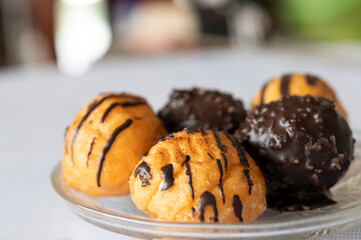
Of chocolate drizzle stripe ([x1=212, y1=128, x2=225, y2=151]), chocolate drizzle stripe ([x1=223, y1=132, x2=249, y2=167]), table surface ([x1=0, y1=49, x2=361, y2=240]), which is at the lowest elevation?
table surface ([x1=0, y1=49, x2=361, y2=240])

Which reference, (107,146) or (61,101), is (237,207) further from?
(61,101)

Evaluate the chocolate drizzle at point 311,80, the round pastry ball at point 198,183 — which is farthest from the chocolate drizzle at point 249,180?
the chocolate drizzle at point 311,80

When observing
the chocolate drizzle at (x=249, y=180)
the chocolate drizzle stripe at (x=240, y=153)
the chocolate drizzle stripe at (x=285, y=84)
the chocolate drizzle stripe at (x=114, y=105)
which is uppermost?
the chocolate drizzle stripe at (x=285, y=84)

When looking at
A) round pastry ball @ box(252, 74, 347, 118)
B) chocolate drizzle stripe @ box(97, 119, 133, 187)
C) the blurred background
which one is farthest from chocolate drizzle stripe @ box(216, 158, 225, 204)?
the blurred background

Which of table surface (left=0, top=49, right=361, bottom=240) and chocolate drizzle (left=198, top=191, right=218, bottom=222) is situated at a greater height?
chocolate drizzle (left=198, top=191, right=218, bottom=222)

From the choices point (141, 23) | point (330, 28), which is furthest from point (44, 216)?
point (141, 23)

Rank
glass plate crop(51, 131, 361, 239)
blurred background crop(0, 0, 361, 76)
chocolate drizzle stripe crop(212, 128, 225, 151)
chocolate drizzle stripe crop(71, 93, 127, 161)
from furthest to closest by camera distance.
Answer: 1. blurred background crop(0, 0, 361, 76)
2. chocolate drizzle stripe crop(71, 93, 127, 161)
3. chocolate drizzle stripe crop(212, 128, 225, 151)
4. glass plate crop(51, 131, 361, 239)

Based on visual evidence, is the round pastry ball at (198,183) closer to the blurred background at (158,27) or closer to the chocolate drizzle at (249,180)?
the chocolate drizzle at (249,180)

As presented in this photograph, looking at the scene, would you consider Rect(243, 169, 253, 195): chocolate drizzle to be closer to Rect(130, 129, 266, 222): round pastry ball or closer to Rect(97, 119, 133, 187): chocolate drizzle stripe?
Rect(130, 129, 266, 222): round pastry ball
